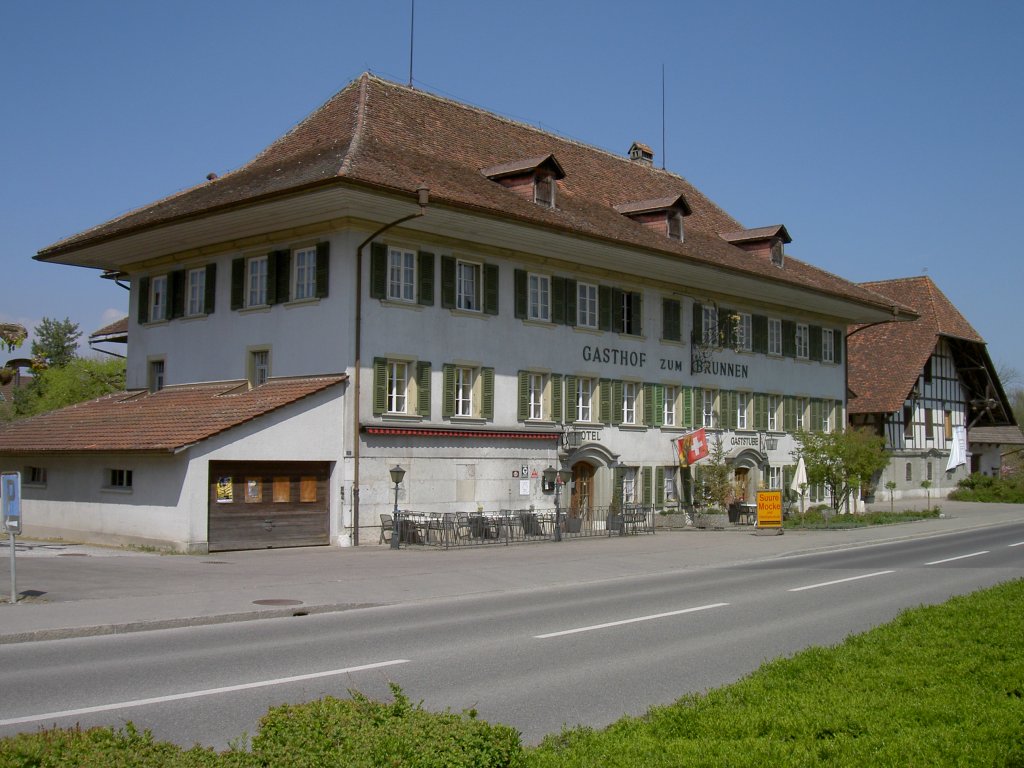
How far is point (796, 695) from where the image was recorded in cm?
808

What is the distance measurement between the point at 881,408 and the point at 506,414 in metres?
28.8

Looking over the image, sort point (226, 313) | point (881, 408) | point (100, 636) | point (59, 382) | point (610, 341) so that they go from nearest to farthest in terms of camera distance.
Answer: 1. point (100, 636)
2. point (226, 313)
3. point (610, 341)
4. point (881, 408)
5. point (59, 382)

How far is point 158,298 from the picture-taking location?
32031mm

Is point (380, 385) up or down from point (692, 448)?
up

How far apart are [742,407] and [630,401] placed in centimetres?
700

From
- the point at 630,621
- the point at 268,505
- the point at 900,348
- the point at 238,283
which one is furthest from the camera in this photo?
the point at 900,348

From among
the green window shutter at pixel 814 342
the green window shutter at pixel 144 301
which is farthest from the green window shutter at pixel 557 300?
the green window shutter at pixel 814 342

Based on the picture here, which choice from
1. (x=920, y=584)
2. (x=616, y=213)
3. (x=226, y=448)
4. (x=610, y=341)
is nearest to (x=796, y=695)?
(x=920, y=584)

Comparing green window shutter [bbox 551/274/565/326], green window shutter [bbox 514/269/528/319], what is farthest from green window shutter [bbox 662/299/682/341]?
green window shutter [bbox 514/269/528/319]

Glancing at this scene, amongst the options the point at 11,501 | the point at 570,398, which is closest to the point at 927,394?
the point at 570,398

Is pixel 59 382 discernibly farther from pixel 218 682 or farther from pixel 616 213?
pixel 218 682

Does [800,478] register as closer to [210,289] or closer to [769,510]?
[769,510]

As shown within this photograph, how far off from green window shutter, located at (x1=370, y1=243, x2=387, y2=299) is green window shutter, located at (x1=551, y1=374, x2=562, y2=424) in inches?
270

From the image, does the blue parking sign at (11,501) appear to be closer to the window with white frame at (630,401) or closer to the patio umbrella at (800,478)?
the window with white frame at (630,401)
